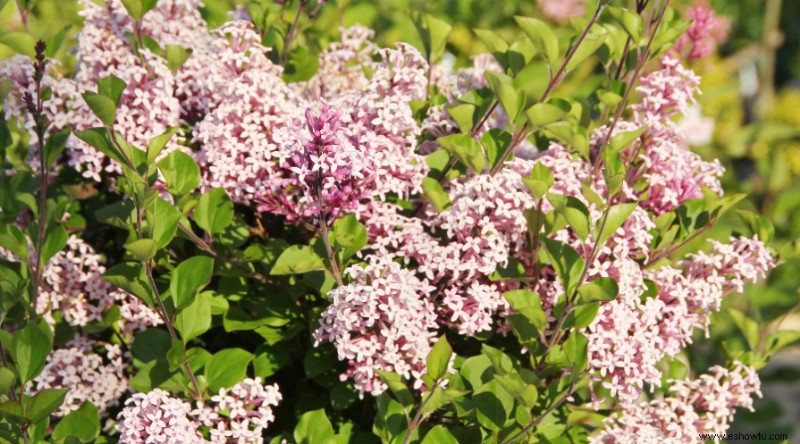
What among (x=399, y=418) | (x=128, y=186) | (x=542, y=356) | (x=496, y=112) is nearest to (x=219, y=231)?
(x=128, y=186)

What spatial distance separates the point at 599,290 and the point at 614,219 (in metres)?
0.11

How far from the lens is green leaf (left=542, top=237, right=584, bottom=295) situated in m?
1.29

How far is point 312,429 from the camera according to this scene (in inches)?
51.7

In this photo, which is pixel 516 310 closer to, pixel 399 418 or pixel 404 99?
pixel 399 418

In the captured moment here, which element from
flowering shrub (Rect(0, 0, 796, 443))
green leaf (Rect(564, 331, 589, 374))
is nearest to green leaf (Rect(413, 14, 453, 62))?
flowering shrub (Rect(0, 0, 796, 443))

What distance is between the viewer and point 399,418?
128 cm

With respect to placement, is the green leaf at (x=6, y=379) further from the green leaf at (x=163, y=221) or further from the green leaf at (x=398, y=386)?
the green leaf at (x=398, y=386)

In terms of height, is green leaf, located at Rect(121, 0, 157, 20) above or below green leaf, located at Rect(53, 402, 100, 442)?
above

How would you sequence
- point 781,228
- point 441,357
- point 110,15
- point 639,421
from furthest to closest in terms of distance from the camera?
1. point 781,228
2. point 110,15
3. point 639,421
4. point 441,357

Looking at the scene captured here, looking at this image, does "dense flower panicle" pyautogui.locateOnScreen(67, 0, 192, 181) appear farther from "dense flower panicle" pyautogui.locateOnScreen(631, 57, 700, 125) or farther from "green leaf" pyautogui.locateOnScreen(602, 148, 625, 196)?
"dense flower panicle" pyautogui.locateOnScreen(631, 57, 700, 125)

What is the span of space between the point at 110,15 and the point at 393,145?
2.23 feet

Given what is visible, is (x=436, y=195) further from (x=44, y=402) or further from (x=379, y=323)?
(x=44, y=402)

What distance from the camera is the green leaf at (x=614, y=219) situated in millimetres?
1268

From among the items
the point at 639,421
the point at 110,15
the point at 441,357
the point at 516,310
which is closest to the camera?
the point at 441,357
